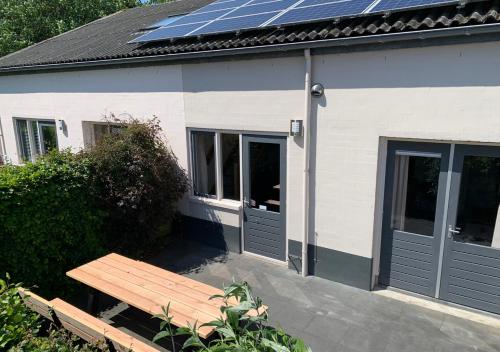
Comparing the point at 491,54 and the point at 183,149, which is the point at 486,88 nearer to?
the point at 491,54

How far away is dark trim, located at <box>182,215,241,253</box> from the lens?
7.43m

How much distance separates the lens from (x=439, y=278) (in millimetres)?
5406

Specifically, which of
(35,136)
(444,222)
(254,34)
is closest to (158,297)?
(444,222)

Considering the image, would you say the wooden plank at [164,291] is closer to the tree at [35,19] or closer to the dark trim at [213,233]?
the dark trim at [213,233]

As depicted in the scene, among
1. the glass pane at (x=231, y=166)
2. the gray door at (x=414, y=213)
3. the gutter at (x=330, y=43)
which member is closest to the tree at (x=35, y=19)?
the gutter at (x=330, y=43)

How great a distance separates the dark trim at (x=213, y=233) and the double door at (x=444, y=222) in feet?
9.69

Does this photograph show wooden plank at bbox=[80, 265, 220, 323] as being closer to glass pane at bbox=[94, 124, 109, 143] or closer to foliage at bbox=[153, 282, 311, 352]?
foliage at bbox=[153, 282, 311, 352]

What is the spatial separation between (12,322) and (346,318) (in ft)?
13.6

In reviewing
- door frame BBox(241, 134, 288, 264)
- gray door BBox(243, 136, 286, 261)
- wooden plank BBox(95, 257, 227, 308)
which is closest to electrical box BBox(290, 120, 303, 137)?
door frame BBox(241, 134, 288, 264)

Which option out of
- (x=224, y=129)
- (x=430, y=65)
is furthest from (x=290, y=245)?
(x=430, y=65)

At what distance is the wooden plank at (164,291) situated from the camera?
412 centimetres

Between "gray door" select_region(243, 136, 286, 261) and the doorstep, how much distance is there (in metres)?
1.99

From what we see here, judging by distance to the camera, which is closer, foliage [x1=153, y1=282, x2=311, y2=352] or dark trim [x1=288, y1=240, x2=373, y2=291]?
foliage [x1=153, y1=282, x2=311, y2=352]

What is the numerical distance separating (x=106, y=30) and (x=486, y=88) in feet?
40.6
